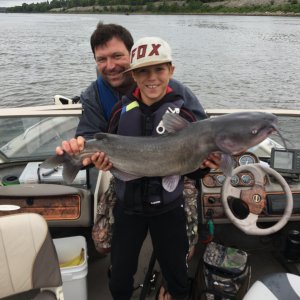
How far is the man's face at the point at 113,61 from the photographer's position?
3215 mm

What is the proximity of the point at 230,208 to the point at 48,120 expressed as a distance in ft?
7.40

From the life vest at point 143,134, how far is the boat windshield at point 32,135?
1.67 metres

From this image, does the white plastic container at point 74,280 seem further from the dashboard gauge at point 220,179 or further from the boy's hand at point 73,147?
the dashboard gauge at point 220,179

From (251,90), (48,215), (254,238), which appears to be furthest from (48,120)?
(251,90)

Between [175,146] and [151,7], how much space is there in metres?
110

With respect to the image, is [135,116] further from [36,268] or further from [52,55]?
[52,55]

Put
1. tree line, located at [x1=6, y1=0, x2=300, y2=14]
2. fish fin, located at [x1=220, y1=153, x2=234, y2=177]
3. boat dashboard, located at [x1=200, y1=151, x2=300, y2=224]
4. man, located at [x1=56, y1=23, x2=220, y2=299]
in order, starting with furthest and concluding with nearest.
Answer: tree line, located at [x1=6, y1=0, x2=300, y2=14] → boat dashboard, located at [x1=200, y1=151, x2=300, y2=224] → man, located at [x1=56, y1=23, x2=220, y2=299] → fish fin, located at [x1=220, y1=153, x2=234, y2=177]

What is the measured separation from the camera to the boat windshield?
432cm

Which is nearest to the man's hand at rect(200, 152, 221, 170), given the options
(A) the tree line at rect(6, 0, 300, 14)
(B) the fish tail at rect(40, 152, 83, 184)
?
(B) the fish tail at rect(40, 152, 83, 184)

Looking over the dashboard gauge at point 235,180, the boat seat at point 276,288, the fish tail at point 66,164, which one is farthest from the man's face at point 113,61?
the boat seat at point 276,288

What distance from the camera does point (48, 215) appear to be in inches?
144

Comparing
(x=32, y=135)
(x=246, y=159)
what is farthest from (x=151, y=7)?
(x=246, y=159)

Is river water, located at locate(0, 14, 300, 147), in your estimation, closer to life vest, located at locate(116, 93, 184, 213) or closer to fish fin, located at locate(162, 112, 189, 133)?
life vest, located at locate(116, 93, 184, 213)

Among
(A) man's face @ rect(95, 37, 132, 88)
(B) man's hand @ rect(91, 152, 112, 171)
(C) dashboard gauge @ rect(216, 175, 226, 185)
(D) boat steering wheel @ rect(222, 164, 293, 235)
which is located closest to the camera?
(B) man's hand @ rect(91, 152, 112, 171)
